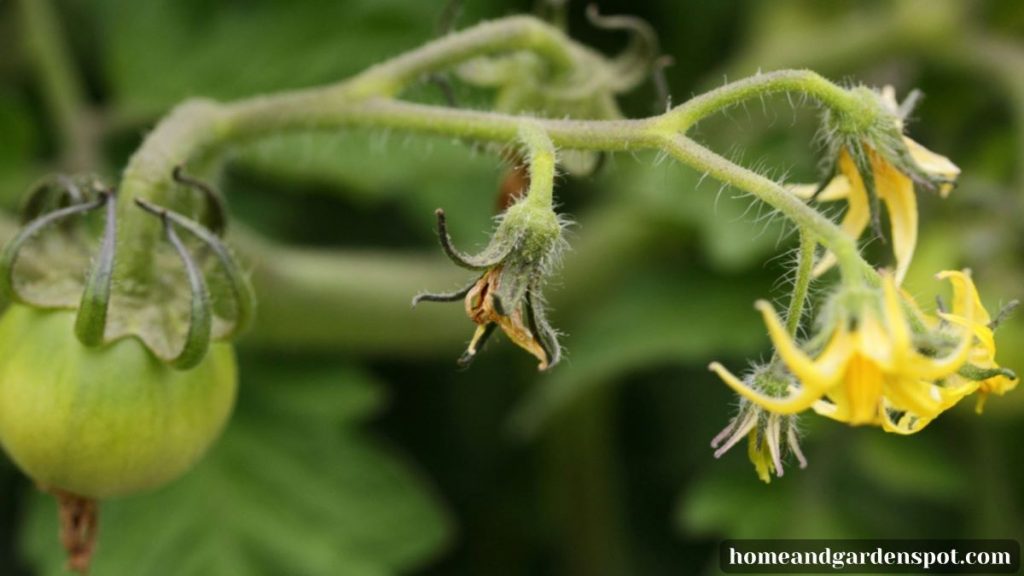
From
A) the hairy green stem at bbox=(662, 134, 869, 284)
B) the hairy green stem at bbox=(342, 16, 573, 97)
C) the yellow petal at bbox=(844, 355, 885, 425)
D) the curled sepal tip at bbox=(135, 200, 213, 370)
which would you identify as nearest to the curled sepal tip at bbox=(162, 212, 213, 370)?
the curled sepal tip at bbox=(135, 200, 213, 370)

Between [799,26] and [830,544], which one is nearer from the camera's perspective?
[830,544]

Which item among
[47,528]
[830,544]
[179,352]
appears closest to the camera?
[179,352]

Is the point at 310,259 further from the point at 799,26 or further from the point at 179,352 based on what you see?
the point at 799,26

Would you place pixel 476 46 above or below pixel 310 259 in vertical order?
below

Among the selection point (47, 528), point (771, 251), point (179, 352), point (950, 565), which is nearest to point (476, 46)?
point (179, 352)

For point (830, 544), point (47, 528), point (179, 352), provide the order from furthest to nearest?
point (830, 544) → point (47, 528) → point (179, 352)

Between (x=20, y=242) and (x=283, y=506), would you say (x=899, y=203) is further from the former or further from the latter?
(x=283, y=506)

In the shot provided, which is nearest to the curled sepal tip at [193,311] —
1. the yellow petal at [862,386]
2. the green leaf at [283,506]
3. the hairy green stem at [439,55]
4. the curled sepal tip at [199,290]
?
the curled sepal tip at [199,290]

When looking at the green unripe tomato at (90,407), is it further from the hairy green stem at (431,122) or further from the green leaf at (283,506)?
the green leaf at (283,506)

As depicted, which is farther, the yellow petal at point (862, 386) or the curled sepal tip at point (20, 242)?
the curled sepal tip at point (20, 242)
